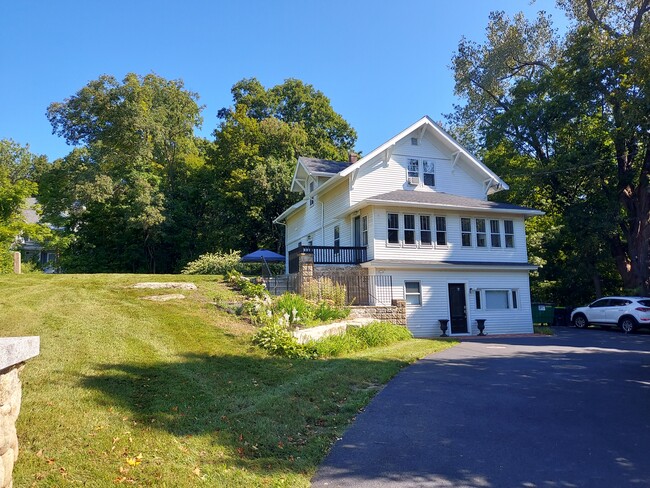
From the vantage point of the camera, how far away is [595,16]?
26.9 meters

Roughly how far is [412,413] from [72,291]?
11.8 metres

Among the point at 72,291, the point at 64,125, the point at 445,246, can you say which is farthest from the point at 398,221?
the point at 64,125

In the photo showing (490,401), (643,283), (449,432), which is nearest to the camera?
(449,432)

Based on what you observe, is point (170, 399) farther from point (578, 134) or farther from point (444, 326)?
point (578, 134)

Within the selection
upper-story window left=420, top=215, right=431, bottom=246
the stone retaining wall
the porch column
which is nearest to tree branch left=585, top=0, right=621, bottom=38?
upper-story window left=420, top=215, right=431, bottom=246

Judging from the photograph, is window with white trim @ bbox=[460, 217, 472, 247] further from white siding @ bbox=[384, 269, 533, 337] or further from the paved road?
the paved road

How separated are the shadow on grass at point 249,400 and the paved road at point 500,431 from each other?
1.26ft

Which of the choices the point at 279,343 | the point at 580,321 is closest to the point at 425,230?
the point at 580,321

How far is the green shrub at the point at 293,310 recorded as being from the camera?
12.6 metres

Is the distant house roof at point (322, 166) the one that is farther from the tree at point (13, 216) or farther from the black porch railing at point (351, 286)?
the tree at point (13, 216)

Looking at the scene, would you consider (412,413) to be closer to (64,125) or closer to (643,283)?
(643,283)

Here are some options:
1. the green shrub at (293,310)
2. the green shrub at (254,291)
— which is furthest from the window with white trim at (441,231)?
the green shrub at (293,310)

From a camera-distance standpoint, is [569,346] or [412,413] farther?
[569,346]

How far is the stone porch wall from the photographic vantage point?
318 centimetres
